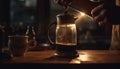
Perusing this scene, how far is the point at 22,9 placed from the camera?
4113mm

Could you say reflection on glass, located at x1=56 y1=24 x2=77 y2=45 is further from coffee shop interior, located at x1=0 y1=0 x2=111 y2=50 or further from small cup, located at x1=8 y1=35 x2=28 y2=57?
coffee shop interior, located at x1=0 y1=0 x2=111 y2=50

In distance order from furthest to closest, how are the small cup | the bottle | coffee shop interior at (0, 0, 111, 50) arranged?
coffee shop interior at (0, 0, 111, 50) < the bottle < the small cup

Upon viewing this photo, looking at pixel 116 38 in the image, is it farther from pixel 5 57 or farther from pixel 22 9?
pixel 22 9

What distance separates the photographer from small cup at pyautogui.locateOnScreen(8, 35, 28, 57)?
1557 millimetres

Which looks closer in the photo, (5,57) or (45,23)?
(5,57)

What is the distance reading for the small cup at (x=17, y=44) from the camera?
5.11 feet

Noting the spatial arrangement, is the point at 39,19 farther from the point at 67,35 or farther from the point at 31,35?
the point at 67,35

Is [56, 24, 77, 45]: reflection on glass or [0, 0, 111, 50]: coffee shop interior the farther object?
[0, 0, 111, 50]: coffee shop interior

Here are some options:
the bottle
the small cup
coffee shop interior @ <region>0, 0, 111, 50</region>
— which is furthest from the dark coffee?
coffee shop interior @ <region>0, 0, 111, 50</region>

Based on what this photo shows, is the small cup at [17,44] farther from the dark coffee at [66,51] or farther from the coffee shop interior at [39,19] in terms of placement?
the coffee shop interior at [39,19]

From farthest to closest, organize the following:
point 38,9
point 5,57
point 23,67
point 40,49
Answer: point 38,9
point 40,49
point 5,57
point 23,67

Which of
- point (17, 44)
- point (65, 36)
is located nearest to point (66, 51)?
point (65, 36)

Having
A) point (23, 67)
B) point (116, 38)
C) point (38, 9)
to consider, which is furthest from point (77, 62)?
point (38, 9)

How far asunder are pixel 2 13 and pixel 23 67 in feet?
9.31
